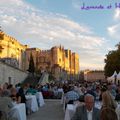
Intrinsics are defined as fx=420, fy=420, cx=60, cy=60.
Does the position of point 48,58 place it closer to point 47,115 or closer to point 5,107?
point 47,115

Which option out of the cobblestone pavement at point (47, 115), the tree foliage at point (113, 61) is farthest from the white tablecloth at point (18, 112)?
the tree foliage at point (113, 61)

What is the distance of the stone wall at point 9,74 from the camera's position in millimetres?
44156

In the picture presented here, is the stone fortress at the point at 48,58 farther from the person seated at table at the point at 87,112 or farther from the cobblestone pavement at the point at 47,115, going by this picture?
the person seated at table at the point at 87,112

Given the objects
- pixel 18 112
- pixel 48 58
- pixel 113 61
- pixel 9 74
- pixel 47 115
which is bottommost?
pixel 47 115

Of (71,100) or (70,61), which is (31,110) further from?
(70,61)

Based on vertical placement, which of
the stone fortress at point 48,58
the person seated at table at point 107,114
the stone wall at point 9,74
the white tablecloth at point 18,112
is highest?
the stone fortress at point 48,58

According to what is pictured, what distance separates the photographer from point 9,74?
4822 cm

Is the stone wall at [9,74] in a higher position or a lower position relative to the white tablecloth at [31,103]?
higher

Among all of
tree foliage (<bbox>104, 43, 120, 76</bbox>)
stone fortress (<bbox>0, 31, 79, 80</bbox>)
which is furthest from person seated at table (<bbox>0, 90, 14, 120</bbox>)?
stone fortress (<bbox>0, 31, 79, 80</bbox>)

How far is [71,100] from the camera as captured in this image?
16656 mm

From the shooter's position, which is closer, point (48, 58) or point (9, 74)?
point (9, 74)

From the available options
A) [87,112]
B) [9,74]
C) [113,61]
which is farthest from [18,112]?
[113,61]

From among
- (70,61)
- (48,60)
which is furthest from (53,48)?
(70,61)

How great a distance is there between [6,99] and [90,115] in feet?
13.5
